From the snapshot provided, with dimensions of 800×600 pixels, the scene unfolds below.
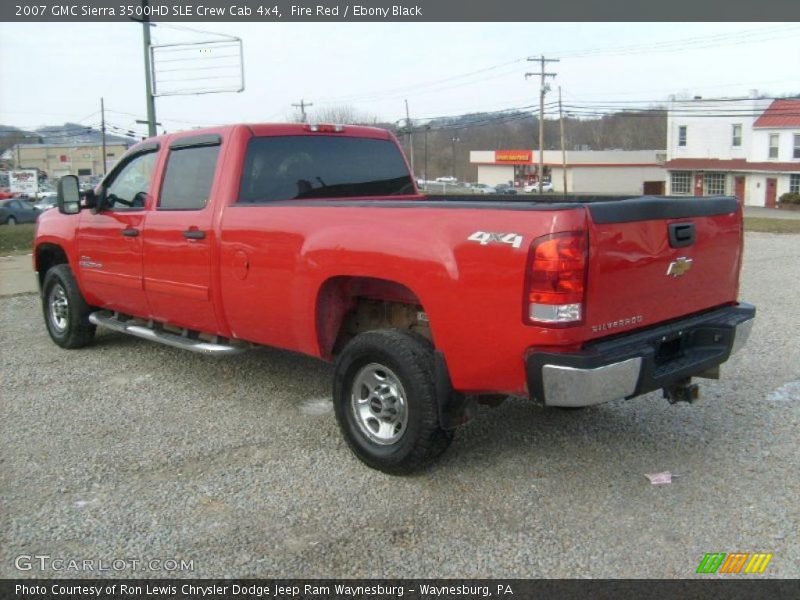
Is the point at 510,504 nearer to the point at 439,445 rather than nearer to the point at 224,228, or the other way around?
the point at 439,445

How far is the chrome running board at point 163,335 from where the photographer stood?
513 cm

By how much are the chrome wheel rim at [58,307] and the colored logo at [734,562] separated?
5.95 meters

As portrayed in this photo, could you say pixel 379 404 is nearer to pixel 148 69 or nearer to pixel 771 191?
pixel 148 69

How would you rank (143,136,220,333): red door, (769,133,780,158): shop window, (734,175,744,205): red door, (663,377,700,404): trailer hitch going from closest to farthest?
(663,377,700,404): trailer hitch < (143,136,220,333): red door < (769,133,780,158): shop window < (734,175,744,205): red door

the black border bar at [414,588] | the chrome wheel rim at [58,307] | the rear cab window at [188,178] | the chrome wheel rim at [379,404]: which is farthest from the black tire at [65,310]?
the black border bar at [414,588]

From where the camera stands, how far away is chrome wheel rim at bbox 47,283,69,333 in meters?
7.09

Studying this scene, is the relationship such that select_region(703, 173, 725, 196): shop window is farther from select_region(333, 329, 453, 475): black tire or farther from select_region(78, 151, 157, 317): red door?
select_region(333, 329, 453, 475): black tire

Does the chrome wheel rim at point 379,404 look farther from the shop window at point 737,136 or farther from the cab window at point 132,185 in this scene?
the shop window at point 737,136

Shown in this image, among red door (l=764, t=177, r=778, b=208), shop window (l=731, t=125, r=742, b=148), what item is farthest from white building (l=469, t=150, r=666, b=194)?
red door (l=764, t=177, r=778, b=208)

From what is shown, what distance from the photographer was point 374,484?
13.2ft

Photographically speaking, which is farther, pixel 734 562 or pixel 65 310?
pixel 65 310

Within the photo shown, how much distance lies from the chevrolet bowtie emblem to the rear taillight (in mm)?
748

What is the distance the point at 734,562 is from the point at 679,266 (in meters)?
1.46

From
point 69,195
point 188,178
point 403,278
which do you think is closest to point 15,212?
point 69,195
